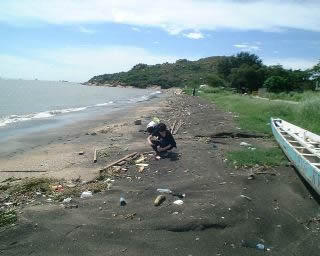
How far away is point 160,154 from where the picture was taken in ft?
34.6

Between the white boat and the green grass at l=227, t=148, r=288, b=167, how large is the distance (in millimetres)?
240

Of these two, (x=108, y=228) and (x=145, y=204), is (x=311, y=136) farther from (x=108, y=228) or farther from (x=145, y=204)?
(x=108, y=228)

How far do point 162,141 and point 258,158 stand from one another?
2.85m

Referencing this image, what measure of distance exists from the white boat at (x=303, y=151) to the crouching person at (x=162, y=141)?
3.31 m

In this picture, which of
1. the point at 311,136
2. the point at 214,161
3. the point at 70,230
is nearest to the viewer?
the point at 70,230

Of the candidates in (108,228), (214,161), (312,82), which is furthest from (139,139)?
(312,82)

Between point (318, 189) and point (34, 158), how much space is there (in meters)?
8.94

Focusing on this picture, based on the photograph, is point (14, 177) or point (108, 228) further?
point (14, 177)

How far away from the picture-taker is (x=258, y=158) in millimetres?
9562

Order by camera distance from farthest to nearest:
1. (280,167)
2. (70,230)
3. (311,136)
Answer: (311,136)
(280,167)
(70,230)

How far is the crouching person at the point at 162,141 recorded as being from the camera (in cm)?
Answer: 1055

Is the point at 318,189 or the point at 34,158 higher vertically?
the point at 318,189

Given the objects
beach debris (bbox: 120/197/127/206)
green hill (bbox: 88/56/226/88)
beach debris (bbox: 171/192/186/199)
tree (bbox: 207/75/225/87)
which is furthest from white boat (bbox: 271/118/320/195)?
green hill (bbox: 88/56/226/88)

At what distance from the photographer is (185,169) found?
908 centimetres
